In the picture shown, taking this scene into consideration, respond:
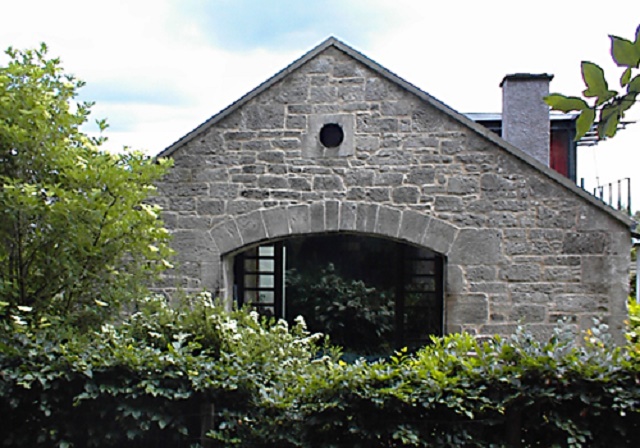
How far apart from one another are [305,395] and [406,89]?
4264 mm

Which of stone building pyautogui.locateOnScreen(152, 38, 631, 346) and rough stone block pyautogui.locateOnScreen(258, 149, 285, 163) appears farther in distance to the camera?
rough stone block pyautogui.locateOnScreen(258, 149, 285, 163)

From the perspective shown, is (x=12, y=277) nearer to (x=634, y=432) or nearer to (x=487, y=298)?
(x=634, y=432)

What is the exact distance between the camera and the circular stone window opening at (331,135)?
289 inches

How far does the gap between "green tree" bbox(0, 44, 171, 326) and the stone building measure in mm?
2428

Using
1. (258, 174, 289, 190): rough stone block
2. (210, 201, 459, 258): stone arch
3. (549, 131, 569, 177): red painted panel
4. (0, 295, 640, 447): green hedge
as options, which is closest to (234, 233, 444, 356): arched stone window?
(210, 201, 459, 258): stone arch

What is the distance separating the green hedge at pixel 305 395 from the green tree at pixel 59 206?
0.38 meters

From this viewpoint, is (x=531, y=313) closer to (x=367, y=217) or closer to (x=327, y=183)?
(x=367, y=217)

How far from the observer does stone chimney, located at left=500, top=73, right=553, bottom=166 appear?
9984 mm

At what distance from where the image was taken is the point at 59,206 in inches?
177

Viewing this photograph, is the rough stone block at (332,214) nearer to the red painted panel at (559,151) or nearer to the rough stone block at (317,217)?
the rough stone block at (317,217)

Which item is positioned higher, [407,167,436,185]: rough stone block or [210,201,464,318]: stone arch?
[407,167,436,185]: rough stone block

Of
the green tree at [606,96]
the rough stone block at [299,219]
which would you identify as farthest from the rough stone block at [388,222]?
the green tree at [606,96]

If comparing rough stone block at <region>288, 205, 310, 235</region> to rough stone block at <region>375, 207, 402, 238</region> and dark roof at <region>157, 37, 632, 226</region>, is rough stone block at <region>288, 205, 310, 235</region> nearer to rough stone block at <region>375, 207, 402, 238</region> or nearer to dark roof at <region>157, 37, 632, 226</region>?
rough stone block at <region>375, 207, 402, 238</region>

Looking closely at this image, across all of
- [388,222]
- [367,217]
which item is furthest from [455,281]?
[367,217]
